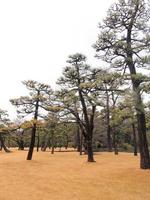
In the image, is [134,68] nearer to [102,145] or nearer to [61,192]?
[61,192]

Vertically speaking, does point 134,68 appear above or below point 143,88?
above

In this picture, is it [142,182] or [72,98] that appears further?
[72,98]

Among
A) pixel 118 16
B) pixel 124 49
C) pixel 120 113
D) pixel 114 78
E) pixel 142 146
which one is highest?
pixel 118 16

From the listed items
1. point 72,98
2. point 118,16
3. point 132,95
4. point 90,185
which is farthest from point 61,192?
point 72,98

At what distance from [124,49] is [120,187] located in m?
9.03

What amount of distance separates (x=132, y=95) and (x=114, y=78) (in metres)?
1.49

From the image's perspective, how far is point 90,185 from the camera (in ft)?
57.3

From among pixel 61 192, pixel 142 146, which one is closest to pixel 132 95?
pixel 142 146

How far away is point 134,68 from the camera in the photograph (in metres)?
23.1

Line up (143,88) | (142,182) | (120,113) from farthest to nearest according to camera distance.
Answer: (120,113), (143,88), (142,182)

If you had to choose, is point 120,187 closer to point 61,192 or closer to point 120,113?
point 61,192

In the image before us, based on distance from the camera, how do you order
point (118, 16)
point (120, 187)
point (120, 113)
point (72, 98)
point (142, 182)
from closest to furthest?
point (120, 187), point (142, 182), point (120, 113), point (118, 16), point (72, 98)

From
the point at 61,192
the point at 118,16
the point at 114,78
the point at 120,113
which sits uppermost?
the point at 118,16

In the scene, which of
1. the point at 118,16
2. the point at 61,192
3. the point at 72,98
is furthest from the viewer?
the point at 72,98
